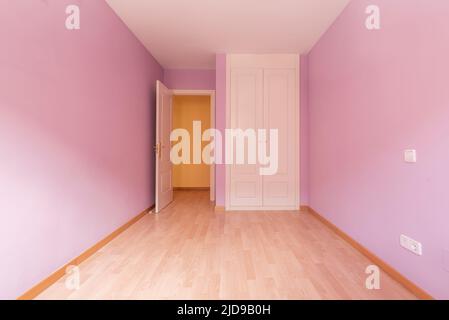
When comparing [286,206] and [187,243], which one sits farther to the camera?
[286,206]

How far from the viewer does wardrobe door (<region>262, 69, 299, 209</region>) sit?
4.22 meters

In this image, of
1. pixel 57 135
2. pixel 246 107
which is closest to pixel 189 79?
pixel 246 107

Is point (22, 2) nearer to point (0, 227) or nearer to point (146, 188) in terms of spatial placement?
point (0, 227)

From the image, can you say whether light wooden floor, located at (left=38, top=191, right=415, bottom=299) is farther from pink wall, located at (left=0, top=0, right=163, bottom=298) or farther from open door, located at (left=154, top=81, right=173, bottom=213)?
open door, located at (left=154, top=81, right=173, bottom=213)

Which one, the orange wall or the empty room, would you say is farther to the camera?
the orange wall

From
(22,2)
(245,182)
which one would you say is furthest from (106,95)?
(245,182)

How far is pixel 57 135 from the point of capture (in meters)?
1.94

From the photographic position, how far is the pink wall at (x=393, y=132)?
154 cm

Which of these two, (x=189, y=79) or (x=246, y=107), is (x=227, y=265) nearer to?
(x=246, y=107)

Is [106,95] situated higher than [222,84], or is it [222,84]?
[222,84]

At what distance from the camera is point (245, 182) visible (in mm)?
4242

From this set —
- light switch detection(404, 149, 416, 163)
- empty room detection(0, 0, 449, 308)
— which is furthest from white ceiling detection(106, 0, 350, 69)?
light switch detection(404, 149, 416, 163)

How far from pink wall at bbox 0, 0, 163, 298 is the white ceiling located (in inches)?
16.1
